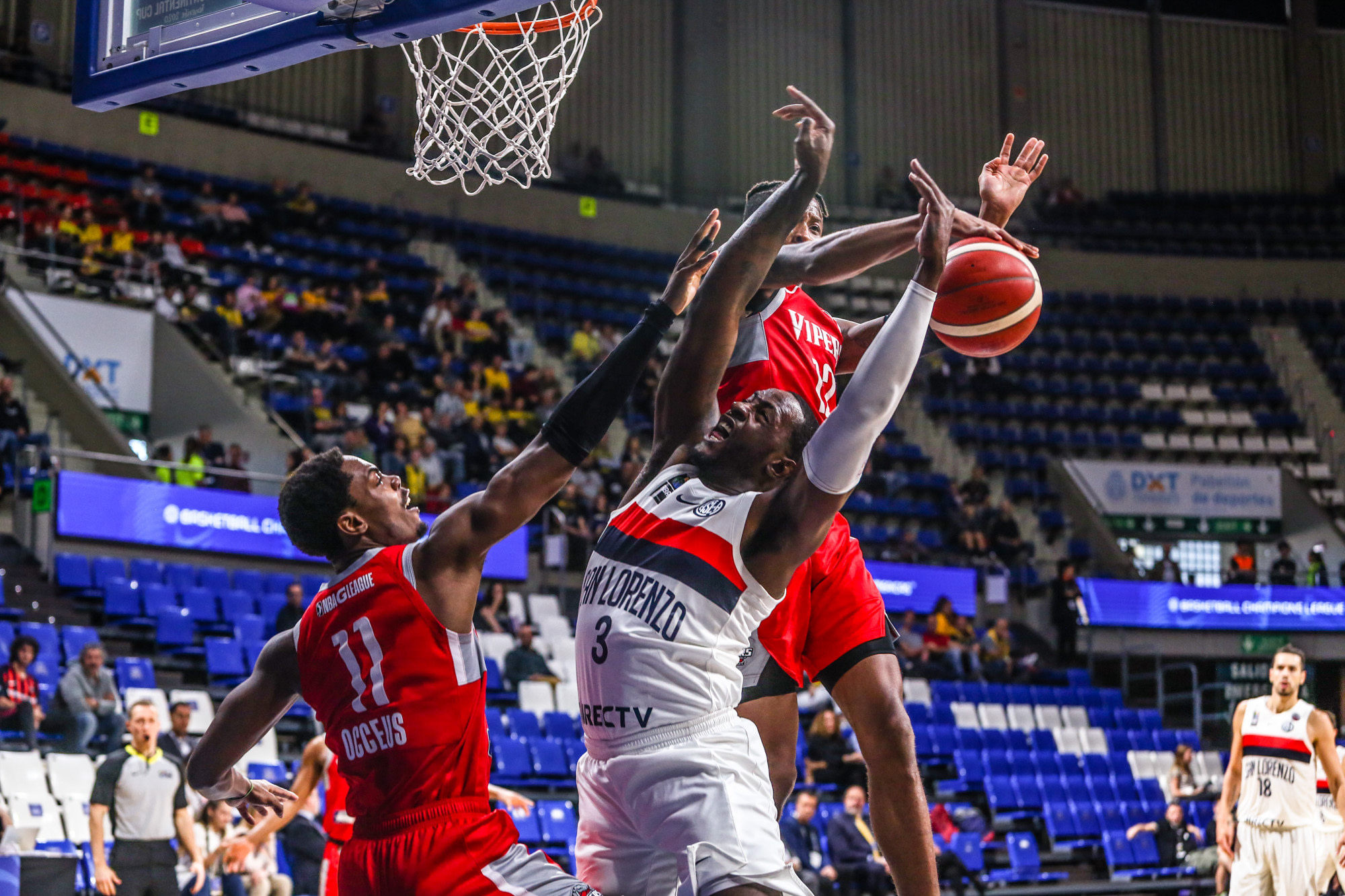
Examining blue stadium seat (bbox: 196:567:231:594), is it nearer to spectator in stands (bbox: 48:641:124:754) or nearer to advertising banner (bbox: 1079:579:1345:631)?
spectator in stands (bbox: 48:641:124:754)

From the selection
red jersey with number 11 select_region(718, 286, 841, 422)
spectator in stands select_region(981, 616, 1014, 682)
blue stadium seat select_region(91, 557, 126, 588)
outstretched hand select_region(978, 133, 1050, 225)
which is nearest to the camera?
outstretched hand select_region(978, 133, 1050, 225)

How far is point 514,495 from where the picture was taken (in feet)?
10.2

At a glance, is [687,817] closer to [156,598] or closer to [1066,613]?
[156,598]

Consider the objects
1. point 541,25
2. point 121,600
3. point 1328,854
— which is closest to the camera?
point 541,25

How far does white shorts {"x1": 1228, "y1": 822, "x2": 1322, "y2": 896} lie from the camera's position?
856cm

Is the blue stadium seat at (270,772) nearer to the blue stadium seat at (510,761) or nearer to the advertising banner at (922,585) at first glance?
the blue stadium seat at (510,761)

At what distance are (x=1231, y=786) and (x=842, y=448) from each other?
6638 mm

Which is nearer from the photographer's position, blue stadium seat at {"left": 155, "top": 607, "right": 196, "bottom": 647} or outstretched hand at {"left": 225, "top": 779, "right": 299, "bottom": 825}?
outstretched hand at {"left": 225, "top": 779, "right": 299, "bottom": 825}

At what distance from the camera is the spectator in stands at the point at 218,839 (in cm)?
895

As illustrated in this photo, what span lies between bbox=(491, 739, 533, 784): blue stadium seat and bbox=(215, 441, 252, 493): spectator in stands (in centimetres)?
410

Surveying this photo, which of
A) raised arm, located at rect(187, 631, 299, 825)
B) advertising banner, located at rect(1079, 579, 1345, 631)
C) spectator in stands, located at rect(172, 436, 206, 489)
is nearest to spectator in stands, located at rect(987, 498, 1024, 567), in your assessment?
advertising banner, located at rect(1079, 579, 1345, 631)

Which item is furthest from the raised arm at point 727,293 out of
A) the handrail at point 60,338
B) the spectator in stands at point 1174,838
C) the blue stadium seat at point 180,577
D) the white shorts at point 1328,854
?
the handrail at point 60,338

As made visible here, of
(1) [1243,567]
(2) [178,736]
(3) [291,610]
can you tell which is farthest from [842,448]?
(1) [1243,567]

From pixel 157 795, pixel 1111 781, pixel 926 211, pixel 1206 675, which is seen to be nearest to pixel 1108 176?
pixel 1206 675
